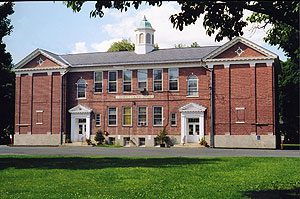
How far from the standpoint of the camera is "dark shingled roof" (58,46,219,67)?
44.2m

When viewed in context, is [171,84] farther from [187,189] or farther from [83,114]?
[187,189]

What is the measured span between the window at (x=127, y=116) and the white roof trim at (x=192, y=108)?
4927mm

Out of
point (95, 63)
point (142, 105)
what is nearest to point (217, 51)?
point (142, 105)

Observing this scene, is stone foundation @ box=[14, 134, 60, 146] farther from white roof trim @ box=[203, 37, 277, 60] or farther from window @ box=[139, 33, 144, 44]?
white roof trim @ box=[203, 37, 277, 60]

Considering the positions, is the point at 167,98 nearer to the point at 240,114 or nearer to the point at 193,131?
the point at 193,131

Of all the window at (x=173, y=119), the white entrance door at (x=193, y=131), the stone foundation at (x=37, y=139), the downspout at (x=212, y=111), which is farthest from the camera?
the stone foundation at (x=37, y=139)

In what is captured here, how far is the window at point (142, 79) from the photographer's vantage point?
147 ft

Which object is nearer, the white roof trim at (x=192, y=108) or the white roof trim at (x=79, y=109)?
the white roof trim at (x=192, y=108)

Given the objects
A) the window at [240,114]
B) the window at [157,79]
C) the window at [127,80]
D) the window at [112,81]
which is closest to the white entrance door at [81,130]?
the window at [112,81]

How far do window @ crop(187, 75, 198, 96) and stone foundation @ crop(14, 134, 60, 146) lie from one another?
13.2m

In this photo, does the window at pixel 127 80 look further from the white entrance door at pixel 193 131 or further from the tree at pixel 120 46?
the tree at pixel 120 46

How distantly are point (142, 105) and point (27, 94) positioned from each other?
11.9 meters

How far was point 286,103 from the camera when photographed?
1996 inches

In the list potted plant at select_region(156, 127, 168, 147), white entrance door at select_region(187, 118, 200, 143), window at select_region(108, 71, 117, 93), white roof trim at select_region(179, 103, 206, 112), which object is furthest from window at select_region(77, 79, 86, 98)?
white entrance door at select_region(187, 118, 200, 143)
